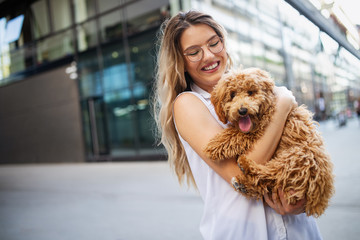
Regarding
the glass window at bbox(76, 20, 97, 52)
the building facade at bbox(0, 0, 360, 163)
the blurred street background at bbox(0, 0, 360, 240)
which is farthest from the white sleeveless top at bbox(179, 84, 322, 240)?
the glass window at bbox(76, 20, 97, 52)

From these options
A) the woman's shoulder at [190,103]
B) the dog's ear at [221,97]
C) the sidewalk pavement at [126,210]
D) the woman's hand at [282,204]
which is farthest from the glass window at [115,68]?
the woman's hand at [282,204]

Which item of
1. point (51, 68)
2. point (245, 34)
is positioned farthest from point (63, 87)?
point (245, 34)

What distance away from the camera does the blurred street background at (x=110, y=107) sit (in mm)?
4066

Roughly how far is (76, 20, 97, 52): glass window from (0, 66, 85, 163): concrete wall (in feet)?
5.76

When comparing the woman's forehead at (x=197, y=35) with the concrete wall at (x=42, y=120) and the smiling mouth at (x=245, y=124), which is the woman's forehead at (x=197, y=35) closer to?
the smiling mouth at (x=245, y=124)

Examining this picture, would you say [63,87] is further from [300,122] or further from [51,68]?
[300,122]

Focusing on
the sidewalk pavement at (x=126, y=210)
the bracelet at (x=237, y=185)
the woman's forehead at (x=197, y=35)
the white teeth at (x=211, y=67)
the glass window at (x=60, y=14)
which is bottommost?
the sidewalk pavement at (x=126, y=210)

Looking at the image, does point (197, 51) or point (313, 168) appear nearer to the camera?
point (313, 168)

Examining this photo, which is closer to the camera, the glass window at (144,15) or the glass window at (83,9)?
the glass window at (144,15)

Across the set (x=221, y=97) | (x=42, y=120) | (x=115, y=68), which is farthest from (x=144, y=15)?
(x=221, y=97)

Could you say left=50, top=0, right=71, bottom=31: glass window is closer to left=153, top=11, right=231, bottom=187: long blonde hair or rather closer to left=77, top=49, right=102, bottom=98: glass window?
left=77, top=49, right=102, bottom=98: glass window

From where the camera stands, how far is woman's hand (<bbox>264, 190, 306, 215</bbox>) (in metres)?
1.17

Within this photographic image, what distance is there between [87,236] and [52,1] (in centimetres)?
1405

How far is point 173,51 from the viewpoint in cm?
163
